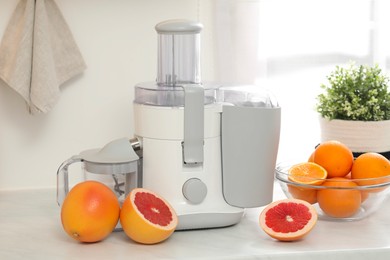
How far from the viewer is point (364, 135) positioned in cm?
180

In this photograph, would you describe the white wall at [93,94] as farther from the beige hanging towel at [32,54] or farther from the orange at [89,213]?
the orange at [89,213]

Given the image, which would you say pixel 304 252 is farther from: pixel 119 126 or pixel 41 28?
pixel 41 28

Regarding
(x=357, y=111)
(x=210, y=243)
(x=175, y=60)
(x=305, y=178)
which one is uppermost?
(x=175, y=60)

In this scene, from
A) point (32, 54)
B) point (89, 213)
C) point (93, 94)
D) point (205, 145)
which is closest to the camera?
point (89, 213)

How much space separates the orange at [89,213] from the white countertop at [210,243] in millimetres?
30

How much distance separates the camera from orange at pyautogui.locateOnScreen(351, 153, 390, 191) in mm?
1579

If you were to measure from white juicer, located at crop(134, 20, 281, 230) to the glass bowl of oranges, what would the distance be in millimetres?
64

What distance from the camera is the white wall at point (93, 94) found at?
184 cm

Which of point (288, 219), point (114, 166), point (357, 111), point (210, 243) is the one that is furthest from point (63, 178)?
point (357, 111)

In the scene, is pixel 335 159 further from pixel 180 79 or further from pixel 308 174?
pixel 180 79

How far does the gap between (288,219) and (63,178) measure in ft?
1.52

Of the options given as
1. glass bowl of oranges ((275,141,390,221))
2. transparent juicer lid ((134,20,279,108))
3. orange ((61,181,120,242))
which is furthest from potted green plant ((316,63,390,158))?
orange ((61,181,120,242))

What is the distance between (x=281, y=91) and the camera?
1.96 m

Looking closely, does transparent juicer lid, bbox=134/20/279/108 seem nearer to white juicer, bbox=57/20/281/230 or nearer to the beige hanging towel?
white juicer, bbox=57/20/281/230
